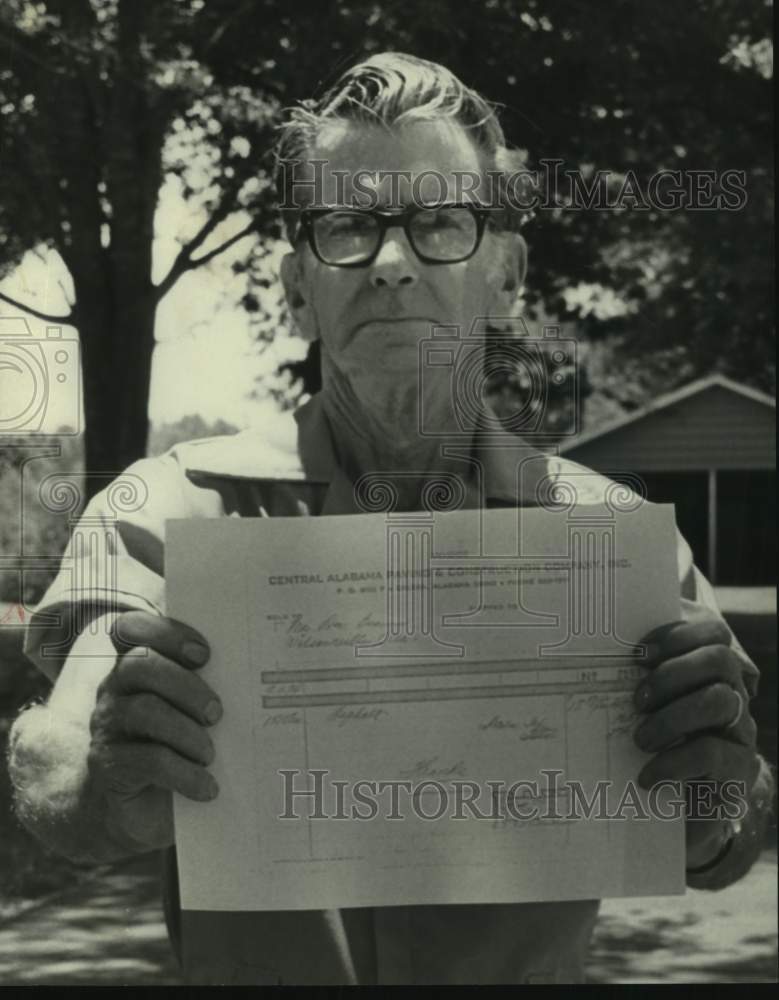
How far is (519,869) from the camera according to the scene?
5.17 feet

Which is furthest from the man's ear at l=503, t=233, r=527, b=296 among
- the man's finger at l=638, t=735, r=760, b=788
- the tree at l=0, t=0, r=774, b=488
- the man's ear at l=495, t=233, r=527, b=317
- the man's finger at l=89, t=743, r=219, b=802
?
the tree at l=0, t=0, r=774, b=488

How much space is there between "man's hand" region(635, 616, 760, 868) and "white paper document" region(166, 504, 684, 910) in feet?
0.10

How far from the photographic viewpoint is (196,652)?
58.1 inches

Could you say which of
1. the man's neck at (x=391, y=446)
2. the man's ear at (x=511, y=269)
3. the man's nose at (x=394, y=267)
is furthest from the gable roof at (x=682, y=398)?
the man's nose at (x=394, y=267)

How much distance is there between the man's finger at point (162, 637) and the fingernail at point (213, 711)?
0.04 meters

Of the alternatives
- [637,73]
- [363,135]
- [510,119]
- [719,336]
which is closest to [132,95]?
[637,73]

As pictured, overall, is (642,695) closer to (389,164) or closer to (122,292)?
(389,164)

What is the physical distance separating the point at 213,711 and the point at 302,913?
377 millimetres

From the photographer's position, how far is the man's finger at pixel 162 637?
1.44 m

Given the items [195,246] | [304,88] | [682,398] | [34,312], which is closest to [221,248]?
[195,246]

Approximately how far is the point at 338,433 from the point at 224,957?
70cm

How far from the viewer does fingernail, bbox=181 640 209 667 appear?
1.47 metres

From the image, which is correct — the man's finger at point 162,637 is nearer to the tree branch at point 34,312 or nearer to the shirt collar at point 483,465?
the shirt collar at point 483,465

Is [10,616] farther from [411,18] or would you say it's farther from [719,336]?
[719,336]
